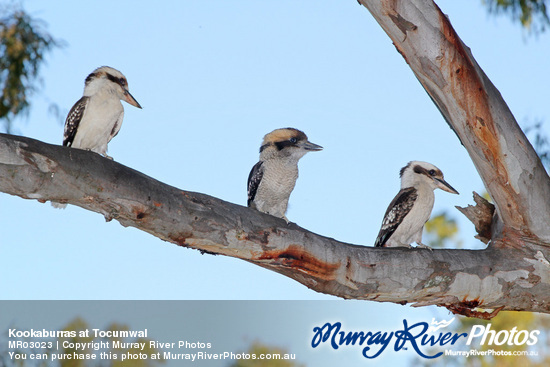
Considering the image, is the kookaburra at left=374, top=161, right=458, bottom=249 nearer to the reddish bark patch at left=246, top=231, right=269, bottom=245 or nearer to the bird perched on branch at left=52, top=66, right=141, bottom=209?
the reddish bark patch at left=246, top=231, right=269, bottom=245

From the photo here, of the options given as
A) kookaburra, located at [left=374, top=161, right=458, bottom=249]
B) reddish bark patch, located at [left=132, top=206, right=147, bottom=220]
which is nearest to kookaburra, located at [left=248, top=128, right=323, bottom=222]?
kookaburra, located at [left=374, top=161, right=458, bottom=249]

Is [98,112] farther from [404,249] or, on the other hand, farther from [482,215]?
[482,215]

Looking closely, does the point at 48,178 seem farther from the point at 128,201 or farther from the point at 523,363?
the point at 523,363

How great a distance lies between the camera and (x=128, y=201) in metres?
2.69

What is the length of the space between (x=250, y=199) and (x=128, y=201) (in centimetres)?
150

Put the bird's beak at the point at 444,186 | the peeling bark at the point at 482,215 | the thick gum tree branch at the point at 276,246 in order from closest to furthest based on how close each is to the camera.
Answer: the thick gum tree branch at the point at 276,246
the peeling bark at the point at 482,215
the bird's beak at the point at 444,186

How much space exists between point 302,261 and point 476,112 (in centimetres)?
111

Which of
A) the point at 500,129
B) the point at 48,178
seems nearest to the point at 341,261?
the point at 500,129

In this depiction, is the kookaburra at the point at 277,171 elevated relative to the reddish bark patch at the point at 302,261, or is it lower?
elevated

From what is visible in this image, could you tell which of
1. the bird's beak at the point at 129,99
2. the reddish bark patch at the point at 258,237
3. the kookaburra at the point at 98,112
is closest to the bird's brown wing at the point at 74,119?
the kookaburra at the point at 98,112

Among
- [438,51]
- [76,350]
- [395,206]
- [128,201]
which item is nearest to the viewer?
[128,201]

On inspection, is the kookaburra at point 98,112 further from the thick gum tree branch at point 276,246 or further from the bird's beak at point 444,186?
the bird's beak at point 444,186

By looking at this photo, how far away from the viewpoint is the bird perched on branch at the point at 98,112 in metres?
3.78

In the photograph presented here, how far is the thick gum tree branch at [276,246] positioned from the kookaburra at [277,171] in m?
0.88
